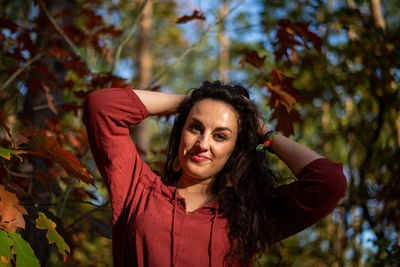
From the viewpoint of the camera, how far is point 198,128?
1762 mm

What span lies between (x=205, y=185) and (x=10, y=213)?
833 mm

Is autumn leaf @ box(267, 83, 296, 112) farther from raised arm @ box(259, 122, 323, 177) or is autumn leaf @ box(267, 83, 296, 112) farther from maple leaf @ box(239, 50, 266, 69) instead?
raised arm @ box(259, 122, 323, 177)

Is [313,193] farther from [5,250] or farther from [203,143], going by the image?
[5,250]

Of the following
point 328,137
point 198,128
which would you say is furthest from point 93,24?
→ point 328,137

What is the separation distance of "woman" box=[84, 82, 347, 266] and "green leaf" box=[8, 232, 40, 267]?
1.27ft

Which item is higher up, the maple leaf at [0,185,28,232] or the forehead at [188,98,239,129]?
the forehead at [188,98,239,129]

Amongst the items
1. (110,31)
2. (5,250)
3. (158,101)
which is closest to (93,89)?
(110,31)

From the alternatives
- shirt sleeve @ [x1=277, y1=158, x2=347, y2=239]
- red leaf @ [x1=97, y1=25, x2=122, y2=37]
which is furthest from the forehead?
red leaf @ [x1=97, y1=25, x2=122, y2=37]

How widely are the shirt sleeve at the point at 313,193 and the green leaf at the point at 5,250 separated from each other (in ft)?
3.52

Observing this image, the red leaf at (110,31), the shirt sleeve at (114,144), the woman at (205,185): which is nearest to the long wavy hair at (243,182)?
the woman at (205,185)

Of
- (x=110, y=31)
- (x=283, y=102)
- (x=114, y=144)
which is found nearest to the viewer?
(x=114, y=144)

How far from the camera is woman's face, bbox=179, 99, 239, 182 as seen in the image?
5.65 ft

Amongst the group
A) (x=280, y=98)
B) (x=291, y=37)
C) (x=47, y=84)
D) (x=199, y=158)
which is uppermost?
(x=291, y=37)

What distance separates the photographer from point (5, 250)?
1224mm
